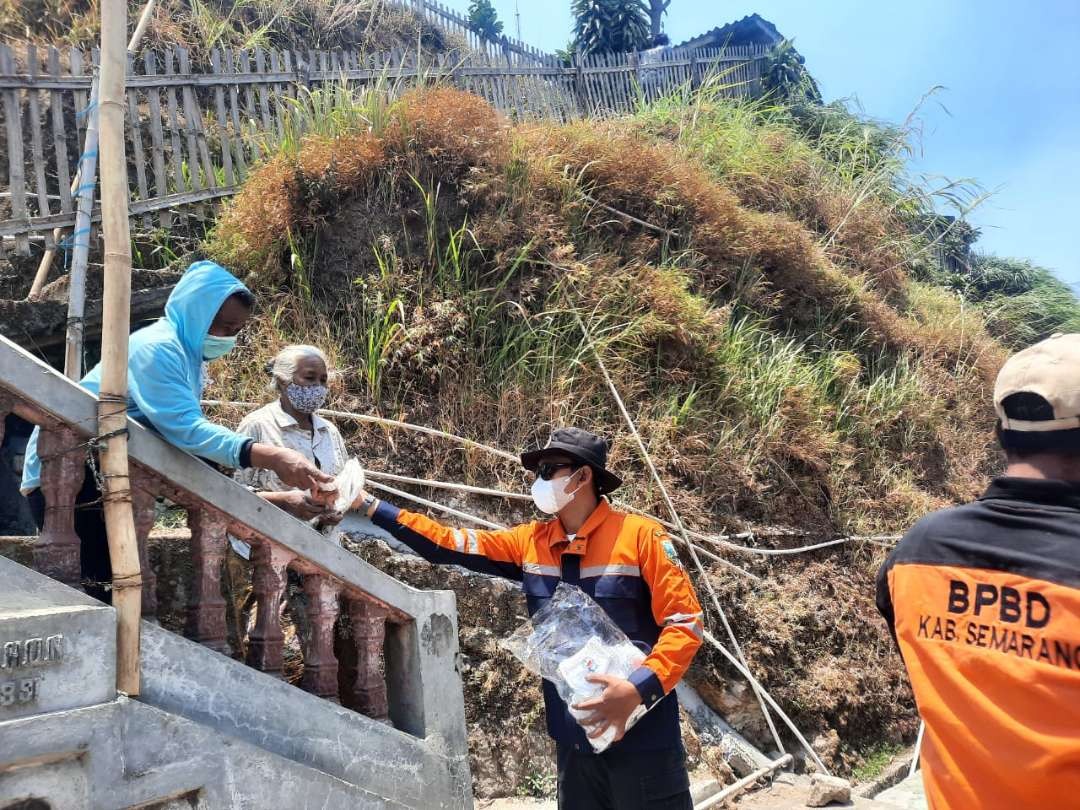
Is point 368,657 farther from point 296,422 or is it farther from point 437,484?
point 437,484

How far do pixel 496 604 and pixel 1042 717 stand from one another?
3478mm

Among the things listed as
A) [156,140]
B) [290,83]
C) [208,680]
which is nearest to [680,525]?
[208,680]

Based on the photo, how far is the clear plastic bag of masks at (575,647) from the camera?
2570mm

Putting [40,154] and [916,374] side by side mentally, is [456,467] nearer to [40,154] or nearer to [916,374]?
[40,154]

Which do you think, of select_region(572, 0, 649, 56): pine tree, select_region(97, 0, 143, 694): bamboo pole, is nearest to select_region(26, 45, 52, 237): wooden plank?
select_region(97, 0, 143, 694): bamboo pole

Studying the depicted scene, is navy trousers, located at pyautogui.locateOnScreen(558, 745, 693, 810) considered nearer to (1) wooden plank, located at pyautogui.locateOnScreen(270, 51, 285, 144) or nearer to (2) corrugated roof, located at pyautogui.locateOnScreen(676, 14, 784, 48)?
(1) wooden plank, located at pyautogui.locateOnScreen(270, 51, 285, 144)

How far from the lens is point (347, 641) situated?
3.46 meters

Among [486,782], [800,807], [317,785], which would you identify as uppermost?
[317,785]

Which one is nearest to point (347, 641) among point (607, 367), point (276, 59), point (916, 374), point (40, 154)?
point (607, 367)

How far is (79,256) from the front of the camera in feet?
15.9

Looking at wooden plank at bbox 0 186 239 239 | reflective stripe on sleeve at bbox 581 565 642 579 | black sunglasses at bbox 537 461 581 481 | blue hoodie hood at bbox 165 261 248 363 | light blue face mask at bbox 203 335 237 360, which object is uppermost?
wooden plank at bbox 0 186 239 239

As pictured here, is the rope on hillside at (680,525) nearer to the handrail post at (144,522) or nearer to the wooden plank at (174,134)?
the wooden plank at (174,134)

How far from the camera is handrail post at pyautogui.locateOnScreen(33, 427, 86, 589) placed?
233cm

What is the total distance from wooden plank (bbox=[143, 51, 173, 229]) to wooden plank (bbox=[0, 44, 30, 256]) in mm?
978
